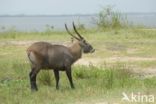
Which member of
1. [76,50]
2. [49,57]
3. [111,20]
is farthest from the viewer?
[111,20]

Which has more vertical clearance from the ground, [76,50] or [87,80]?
[76,50]

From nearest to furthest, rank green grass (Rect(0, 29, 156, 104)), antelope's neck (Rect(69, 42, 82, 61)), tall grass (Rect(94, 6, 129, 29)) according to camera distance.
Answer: green grass (Rect(0, 29, 156, 104)) → antelope's neck (Rect(69, 42, 82, 61)) → tall grass (Rect(94, 6, 129, 29))

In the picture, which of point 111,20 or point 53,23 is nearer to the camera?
point 111,20

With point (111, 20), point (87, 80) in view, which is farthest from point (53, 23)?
point (87, 80)

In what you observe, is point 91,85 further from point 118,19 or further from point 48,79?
point 118,19

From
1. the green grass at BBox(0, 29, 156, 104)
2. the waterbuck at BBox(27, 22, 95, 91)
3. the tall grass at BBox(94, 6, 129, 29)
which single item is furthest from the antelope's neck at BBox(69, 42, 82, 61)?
the tall grass at BBox(94, 6, 129, 29)

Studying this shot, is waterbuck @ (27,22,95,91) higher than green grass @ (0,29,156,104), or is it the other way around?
waterbuck @ (27,22,95,91)

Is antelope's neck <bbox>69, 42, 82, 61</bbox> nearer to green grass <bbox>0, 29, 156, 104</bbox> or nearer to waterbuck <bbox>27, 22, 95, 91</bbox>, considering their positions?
waterbuck <bbox>27, 22, 95, 91</bbox>

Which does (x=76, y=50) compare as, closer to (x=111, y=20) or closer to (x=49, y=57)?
(x=49, y=57)

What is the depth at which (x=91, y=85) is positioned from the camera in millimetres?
12477

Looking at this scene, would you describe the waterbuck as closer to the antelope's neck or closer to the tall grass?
the antelope's neck

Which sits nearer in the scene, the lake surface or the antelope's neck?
the antelope's neck

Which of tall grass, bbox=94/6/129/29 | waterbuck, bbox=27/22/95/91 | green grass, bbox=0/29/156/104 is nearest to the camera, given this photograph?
green grass, bbox=0/29/156/104

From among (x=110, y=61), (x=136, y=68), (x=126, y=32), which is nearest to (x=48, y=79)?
(x=136, y=68)
